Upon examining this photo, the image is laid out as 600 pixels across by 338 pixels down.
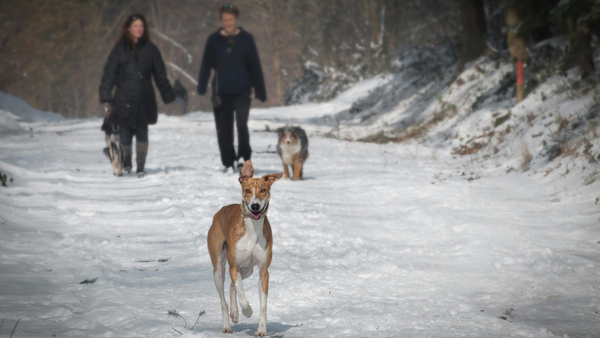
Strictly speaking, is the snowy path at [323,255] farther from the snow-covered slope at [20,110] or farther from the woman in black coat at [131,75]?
the snow-covered slope at [20,110]

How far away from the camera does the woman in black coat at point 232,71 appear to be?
987 centimetres

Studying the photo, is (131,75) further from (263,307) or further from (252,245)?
(263,307)

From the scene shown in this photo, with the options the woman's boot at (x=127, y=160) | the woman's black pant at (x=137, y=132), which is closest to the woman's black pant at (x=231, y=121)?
the woman's black pant at (x=137, y=132)

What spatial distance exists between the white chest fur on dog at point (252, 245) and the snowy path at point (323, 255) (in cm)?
56

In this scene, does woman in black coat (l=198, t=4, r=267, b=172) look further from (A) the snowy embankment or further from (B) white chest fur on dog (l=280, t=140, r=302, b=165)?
(A) the snowy embankment

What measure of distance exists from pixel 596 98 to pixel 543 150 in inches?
58.3

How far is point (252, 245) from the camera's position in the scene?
13.4 feet

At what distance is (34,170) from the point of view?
10.4 metres

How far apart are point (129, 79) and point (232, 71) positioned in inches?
73.2

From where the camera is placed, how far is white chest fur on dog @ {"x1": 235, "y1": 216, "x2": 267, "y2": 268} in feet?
13.3

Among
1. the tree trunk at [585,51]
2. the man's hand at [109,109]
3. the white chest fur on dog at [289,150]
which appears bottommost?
the white chest fur on dog at [289,150]

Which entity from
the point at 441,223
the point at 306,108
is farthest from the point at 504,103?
the point at 306,108

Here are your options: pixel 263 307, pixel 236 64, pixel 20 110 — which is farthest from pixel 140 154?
pixel 20 110

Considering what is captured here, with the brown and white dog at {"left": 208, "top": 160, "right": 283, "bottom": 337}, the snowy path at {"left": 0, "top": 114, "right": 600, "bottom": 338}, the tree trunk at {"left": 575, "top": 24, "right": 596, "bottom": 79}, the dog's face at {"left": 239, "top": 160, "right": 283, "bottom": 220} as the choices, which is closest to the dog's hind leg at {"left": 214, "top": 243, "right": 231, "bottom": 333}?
the brown and white dog at {"left": 208, "top": 160, "right": 283, "bottom": 337}
